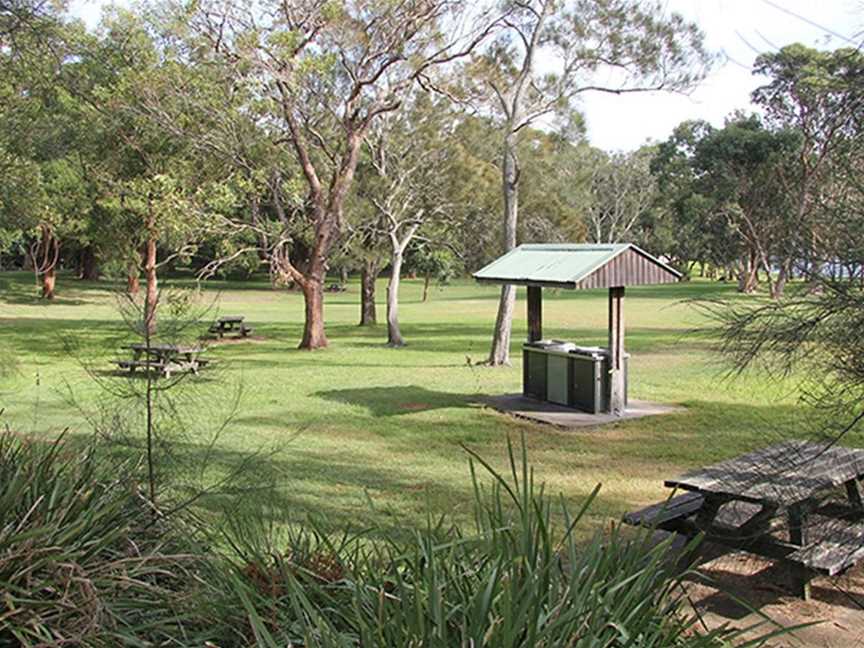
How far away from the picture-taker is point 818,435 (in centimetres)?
408

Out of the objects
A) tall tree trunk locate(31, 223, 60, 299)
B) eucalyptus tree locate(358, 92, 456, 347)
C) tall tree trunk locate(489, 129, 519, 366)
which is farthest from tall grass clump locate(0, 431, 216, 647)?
tall tree trunk locate(31, 223, 60, 299)

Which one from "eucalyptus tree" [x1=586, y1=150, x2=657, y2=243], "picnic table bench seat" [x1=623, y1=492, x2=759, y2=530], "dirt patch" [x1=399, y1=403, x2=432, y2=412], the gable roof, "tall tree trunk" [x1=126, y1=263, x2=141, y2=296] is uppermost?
"eucalyptus tree" [x1=586, y1=150, x2=657, y2=243]

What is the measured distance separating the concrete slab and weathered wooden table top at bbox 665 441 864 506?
19.0 ft

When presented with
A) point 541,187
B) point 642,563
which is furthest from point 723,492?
point 541,187

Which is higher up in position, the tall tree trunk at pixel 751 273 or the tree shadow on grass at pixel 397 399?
the tall tree trunk at pixel 751 273

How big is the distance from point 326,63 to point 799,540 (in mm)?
17196

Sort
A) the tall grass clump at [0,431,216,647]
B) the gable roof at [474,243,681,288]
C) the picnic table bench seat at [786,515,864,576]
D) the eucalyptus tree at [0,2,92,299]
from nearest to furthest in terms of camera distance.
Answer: the tall grass clump at [0,431,216,647]
the picnic table bench seat at [786,515,864,576]
the eucalyptus tree at [0,2,92,299]
the gable roof at [474,243,681,288]

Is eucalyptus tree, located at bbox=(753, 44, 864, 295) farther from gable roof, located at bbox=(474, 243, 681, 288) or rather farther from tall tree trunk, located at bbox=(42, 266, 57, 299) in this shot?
tall tree trunk, located at bbox=(42, 266, 57, 299)

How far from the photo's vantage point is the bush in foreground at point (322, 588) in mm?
2178

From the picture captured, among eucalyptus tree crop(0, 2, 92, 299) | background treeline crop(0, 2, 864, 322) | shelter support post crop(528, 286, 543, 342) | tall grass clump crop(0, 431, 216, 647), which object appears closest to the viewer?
tall grass clump crop(0, 431, 216, 647)

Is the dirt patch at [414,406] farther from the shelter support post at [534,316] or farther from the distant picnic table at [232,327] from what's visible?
the distant picnic table at [232,327]

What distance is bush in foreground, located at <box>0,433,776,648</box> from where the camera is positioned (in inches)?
85.7

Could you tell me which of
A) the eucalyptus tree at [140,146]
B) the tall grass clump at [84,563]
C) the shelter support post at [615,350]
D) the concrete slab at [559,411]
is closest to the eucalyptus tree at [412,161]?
the eucalyptus tree at [140,146]

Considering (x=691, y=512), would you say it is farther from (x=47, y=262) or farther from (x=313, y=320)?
(x=47, y=262)
